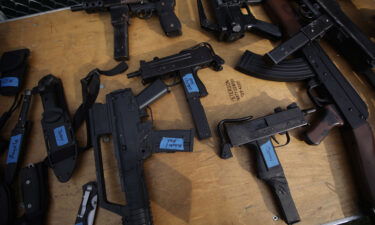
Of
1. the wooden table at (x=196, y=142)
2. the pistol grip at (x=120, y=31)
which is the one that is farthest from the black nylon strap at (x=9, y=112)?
the pistol grip at (x=120, y=31)

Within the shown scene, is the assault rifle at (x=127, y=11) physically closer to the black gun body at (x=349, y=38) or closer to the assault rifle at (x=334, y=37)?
the assault rifle at (x=334, y=37)

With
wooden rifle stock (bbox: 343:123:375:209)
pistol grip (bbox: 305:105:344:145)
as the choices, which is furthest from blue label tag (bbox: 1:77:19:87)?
wooden rifle stock (bbox: 343:123:375:209)

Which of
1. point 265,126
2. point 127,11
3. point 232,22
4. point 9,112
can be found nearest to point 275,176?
point 265,126

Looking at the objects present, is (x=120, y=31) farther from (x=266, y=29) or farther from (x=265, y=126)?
(x=265, y=126)

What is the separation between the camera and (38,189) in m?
1.29

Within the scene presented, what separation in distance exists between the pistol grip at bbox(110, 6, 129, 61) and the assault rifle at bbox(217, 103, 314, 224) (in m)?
0.97

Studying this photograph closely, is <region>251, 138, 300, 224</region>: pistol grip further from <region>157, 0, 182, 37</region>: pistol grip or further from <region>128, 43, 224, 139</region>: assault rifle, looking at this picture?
<region>157, 0, 182, 37</region>: pistol grip

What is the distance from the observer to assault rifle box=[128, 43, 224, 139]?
1.52 meters

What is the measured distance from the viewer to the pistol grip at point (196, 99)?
143cm

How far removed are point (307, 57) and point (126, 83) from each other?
143 centimetres

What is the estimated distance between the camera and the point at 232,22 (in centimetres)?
161

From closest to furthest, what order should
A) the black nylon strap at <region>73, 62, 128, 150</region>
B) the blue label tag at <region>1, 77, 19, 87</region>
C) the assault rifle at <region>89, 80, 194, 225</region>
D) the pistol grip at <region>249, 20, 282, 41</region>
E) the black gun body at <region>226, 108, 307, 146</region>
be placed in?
the assault rifle at <region>89, 80, 194, 225</region> < the black gun body at <region>226, 108, 307, 146</region> < the black nylon strap at <region>73, 62, 128, 150</region> < the blue label tag at <region>1, 77, 19, 87</region> < the pistol grip at <region>249, 20, 282, 41</region>

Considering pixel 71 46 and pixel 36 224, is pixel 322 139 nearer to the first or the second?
pixel 36 224

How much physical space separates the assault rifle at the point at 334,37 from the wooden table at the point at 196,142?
0.34 ft
